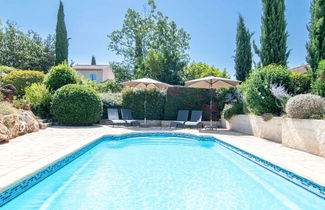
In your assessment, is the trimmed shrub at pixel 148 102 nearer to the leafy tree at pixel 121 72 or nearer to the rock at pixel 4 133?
the rock at pixel 4 133

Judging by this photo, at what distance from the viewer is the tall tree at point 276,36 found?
1023 cm

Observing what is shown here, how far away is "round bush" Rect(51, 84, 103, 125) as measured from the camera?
11.3m

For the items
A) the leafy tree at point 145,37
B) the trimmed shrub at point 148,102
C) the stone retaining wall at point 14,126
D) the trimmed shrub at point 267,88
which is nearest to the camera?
the stone retaining wall at point 14,126

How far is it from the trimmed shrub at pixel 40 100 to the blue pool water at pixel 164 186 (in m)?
7.20

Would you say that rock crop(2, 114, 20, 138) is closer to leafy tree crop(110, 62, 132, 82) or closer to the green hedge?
the green hedge

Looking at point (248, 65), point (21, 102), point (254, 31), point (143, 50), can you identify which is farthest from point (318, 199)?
point (143, 50)

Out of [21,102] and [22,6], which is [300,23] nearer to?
[21,102]

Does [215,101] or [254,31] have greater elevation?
[254,31]

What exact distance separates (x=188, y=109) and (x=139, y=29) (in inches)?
777

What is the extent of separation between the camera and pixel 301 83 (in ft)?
26.9

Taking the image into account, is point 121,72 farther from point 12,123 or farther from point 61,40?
point 12,123

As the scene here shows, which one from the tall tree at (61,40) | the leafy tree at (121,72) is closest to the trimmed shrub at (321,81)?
the leafy tree at (121,72)

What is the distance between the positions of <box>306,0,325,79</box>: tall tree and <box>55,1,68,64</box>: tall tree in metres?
25.7

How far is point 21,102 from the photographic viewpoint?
10.2m
